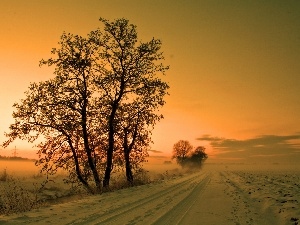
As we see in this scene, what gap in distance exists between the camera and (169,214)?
12.2 m

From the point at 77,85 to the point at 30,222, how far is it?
15072mm

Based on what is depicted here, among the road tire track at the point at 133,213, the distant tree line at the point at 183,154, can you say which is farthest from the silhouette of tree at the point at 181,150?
the road tire track at the point at 133,213

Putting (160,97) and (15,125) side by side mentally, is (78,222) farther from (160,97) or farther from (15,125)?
(160,97)

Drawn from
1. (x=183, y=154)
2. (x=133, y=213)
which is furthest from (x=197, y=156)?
(x=133, y=213)

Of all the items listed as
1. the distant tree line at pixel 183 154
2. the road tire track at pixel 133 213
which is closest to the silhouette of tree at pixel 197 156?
the distant tree line at pixel 183 154

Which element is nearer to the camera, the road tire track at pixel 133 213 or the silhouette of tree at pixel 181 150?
the road tire track at pixel 133 213

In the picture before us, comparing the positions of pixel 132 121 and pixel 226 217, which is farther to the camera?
pixel 132 121

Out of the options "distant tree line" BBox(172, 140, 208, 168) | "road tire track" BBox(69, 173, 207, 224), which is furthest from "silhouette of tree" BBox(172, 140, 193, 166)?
"road tire track" BBox(69, 173, 207, 224)

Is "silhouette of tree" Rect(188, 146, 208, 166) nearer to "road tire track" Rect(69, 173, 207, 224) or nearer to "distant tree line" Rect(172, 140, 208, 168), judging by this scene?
"distant tree line" Rect(172, 140, 208, 168)

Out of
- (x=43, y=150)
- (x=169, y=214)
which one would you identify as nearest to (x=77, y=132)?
(x=43, y=150)

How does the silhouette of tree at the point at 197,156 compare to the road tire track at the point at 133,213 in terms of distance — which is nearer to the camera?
the road tire track at the point at 133,213

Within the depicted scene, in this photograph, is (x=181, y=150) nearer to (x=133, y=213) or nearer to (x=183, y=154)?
(x=183, y=154)

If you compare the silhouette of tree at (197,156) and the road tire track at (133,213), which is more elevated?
the silhouette of tree at (197,156)

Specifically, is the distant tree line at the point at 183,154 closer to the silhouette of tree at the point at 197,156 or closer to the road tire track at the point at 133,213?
the silhouette of tree at the point at 197,156
